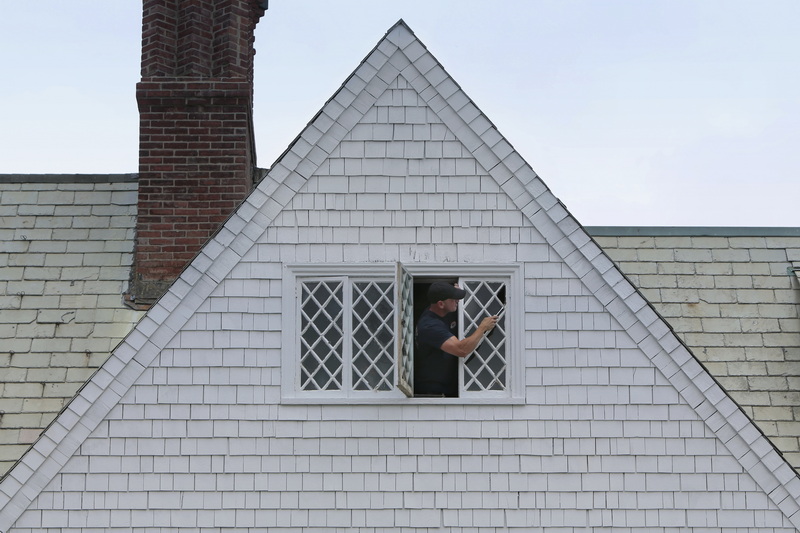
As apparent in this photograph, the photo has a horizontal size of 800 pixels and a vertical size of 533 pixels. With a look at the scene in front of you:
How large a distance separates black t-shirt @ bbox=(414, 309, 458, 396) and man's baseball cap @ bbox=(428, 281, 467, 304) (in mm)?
201

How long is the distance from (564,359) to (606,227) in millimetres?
4095

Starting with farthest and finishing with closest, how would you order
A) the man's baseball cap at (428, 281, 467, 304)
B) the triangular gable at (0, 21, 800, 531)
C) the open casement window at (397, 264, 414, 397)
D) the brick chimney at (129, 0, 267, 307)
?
the brick chimney at (129, 0, 267, 307) → the man's baseball cap at (428, 281, 467, 304) → the triangular gable at (0, 21, 800, 531) → the open casement window at (397, 264, 414, 397)

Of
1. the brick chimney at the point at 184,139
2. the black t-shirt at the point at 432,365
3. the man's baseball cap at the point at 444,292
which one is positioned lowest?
the black t-shirt at the point at 432,365

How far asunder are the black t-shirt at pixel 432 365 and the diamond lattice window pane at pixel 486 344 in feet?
0.57

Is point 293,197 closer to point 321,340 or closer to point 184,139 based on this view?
point 321,340

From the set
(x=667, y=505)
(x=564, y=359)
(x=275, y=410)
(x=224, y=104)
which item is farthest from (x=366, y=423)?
(x=224, y=104)

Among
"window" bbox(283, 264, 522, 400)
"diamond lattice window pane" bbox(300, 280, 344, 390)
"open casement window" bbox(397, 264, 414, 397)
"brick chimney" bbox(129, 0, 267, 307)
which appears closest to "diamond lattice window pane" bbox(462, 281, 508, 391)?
"window" bbox(283, 264, 522, 400)

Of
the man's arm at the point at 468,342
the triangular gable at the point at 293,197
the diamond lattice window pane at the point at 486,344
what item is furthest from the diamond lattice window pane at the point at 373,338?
the triangular gable at the point at 293,197

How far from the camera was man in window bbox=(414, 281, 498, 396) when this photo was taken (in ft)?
35.5

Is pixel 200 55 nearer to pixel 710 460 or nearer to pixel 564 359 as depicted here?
pixel 564 359

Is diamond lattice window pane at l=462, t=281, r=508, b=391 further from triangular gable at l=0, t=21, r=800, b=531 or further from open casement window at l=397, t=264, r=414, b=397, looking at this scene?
triangular gable at l=0, t=21, r=800, b=531

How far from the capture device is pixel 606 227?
14492 millimetres

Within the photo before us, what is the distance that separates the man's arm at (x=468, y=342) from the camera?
10.7 m

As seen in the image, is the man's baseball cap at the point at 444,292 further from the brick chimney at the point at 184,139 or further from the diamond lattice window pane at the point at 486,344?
the brick chimney at the point at 184,139
